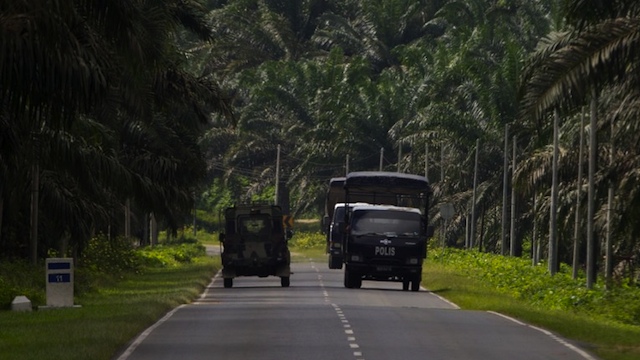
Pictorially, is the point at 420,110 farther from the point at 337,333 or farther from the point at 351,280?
the point at 337,333

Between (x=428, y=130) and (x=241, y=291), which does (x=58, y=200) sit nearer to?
(x=241, y=291)

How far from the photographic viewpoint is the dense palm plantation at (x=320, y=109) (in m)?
25.1

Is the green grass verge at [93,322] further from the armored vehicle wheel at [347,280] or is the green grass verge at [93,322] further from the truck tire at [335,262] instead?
the truck tire at [335,262]

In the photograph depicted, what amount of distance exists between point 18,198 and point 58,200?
1.70 m

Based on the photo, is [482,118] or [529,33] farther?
[529,33]

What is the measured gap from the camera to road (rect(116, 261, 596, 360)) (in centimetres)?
2523

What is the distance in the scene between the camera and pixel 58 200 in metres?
42.3

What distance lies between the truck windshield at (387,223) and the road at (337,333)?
5460mm

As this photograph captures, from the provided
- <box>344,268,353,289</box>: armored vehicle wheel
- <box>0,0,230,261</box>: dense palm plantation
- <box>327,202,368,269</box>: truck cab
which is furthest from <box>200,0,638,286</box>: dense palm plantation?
<box>0,0,230,261</box>: dense palm plantation

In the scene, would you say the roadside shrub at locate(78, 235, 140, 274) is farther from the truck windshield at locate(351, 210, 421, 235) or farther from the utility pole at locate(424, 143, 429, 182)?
the utility pole at locate(424, 143, 429, 182)

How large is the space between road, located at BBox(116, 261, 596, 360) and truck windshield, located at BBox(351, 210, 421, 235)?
546 cm

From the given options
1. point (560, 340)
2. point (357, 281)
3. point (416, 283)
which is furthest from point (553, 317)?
point (357, 281)

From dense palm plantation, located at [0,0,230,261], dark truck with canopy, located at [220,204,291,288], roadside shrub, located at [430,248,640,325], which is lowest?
roadside shrub, located at [430,248,640,325]

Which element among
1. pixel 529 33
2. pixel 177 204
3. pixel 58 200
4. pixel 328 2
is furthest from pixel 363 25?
pixel 58 200
